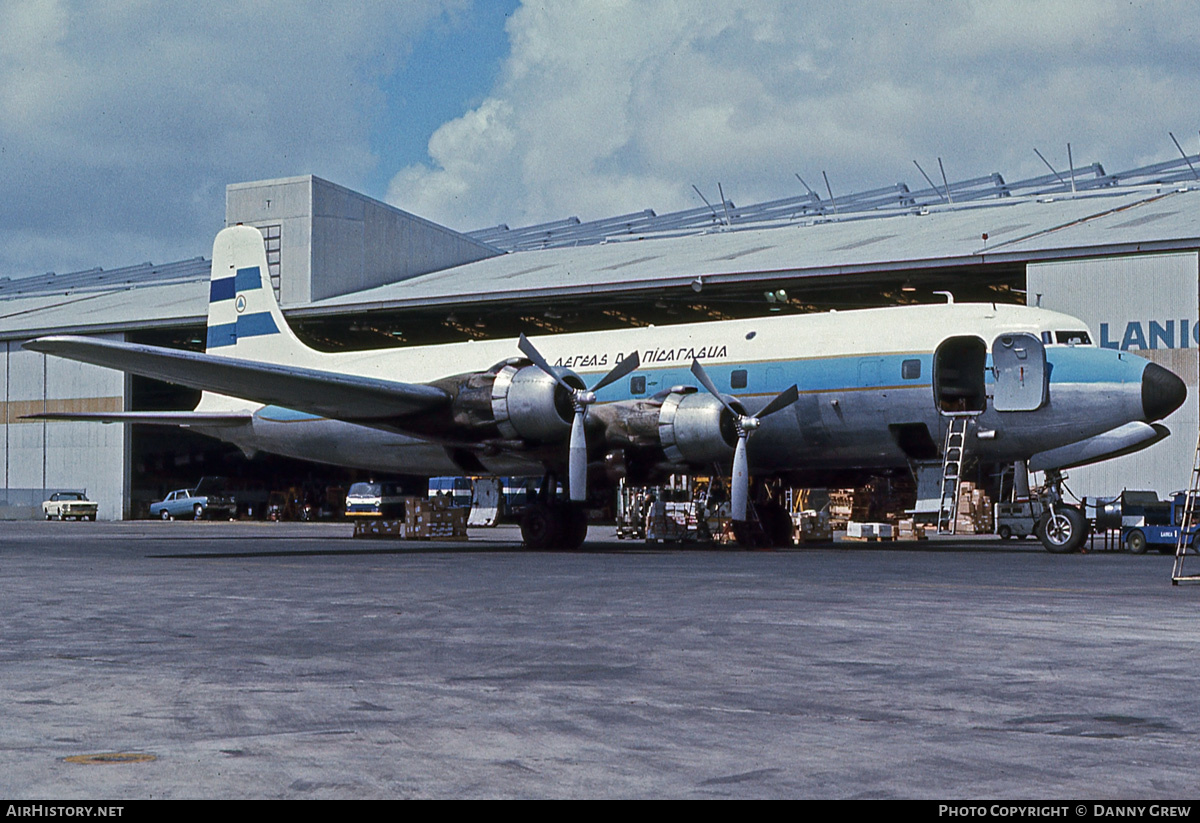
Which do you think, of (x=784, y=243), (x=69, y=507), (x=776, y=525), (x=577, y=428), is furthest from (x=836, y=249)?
(x=69, y=507)

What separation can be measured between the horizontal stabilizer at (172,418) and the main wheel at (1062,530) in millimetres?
19343

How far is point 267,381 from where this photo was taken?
81.1ft

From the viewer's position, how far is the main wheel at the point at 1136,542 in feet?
83.6

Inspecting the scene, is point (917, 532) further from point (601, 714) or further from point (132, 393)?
point (132, 393)

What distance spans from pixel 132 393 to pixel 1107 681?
56.4m

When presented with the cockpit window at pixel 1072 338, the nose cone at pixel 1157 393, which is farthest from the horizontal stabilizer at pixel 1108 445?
the nose cone at pixel 1157 393

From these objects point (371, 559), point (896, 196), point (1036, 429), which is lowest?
point (371, 559)

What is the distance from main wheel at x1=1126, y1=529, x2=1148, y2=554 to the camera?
25484mm

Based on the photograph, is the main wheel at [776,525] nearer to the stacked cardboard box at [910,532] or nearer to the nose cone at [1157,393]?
the stacked cardboard box at [910,532]

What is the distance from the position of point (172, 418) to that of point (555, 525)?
11.3 metres

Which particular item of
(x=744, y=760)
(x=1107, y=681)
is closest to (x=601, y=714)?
(x=744, y=760)

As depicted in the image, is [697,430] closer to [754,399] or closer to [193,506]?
[754,399]

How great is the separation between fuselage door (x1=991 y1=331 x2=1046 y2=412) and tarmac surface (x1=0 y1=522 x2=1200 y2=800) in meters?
7.21

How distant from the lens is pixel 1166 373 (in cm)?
2317
